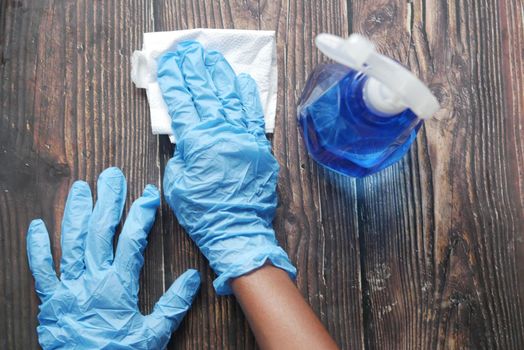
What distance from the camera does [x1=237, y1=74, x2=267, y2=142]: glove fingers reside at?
30.8 inches

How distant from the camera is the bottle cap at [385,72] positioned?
1.74ft

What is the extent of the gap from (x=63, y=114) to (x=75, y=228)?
192 mm

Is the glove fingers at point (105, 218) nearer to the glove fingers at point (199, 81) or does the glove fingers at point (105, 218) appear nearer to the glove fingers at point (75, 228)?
the glove fingers at point (75, 228)

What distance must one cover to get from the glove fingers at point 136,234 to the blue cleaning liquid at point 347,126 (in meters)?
0.27

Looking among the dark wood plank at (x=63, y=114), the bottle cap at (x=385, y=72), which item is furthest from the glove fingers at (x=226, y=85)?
the bottle cap at (x=385, y=72)

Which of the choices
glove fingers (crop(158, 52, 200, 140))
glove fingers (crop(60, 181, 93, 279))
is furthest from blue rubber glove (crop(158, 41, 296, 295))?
glove fingers (crop(60, 181, 93, 279))

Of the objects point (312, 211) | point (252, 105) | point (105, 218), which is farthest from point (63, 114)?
point (312, 211)

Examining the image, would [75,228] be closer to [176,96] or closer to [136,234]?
[136,234]

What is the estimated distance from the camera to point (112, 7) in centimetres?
83

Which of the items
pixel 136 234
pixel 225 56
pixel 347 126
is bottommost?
pixel 136 234

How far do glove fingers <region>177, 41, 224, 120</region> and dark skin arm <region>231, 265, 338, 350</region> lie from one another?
0.25m

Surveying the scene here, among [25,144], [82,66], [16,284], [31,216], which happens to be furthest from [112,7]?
[16,284]

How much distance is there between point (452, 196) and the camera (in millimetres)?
815

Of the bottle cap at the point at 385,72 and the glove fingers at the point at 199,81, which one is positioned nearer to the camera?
the bottle cap at the point at 385,72
